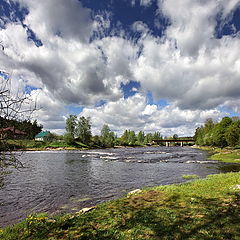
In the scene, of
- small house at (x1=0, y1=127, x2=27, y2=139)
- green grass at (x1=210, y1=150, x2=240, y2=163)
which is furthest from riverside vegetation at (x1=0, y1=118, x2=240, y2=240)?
green grass at (x1=210, y1=150, x2=240, y2=163)

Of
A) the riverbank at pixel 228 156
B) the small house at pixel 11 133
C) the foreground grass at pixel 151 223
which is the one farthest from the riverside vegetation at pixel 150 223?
the riverbank at pixel 228 156

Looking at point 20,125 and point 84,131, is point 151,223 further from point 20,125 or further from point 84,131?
point 84,131

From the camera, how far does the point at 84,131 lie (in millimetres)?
131500

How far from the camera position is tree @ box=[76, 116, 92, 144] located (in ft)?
430

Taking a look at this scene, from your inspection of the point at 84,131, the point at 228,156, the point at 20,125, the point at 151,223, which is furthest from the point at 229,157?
the point at 84,131

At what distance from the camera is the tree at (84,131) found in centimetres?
13100

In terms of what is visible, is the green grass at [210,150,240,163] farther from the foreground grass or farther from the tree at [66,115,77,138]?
the tree at [66,115,77,138]

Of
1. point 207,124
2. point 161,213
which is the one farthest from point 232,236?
point 207,124

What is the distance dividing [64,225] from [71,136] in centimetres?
11821

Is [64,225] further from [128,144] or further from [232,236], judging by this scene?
[128,144]

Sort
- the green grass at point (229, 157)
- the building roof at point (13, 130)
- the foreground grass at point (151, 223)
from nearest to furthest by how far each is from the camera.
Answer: the building roof at point (13, 130)
the foreground grass at point (151, 223)
the green grass at point (229, 157)

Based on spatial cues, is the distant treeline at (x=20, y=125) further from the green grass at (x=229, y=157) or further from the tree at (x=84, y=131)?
the tree at (x=84, y=131)

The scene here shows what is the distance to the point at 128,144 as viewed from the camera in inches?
7392

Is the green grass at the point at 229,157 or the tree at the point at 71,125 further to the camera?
the tree at the point at 71,125
